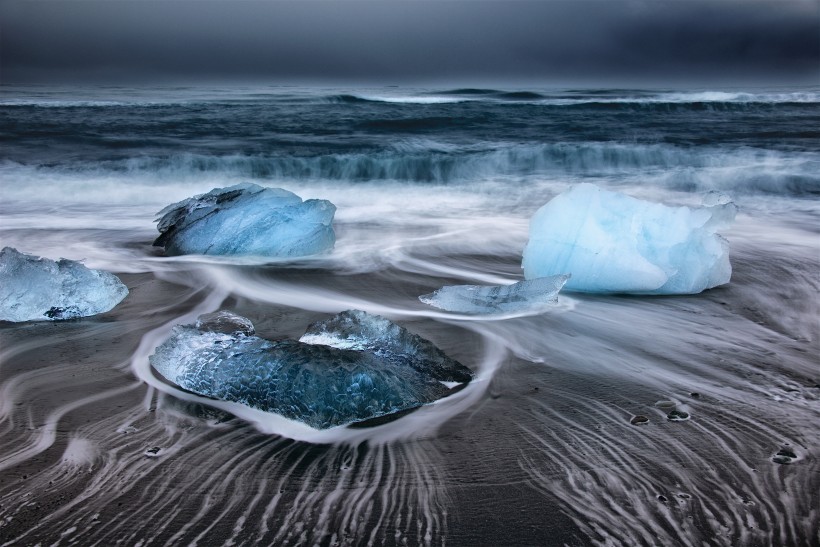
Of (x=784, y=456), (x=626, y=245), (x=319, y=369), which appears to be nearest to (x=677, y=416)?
(x=784, y=456)

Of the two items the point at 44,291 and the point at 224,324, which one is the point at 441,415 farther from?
the point at 44,291

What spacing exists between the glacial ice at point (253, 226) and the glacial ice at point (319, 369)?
1986mm

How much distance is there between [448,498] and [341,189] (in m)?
7.44

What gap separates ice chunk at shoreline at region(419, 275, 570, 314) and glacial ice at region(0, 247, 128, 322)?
1826 mm

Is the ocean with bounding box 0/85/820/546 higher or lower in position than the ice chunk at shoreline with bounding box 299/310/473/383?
lower

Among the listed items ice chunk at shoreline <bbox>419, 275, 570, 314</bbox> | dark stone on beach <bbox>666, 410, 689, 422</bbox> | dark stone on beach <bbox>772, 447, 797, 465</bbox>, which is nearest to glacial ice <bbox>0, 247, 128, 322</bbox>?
ice chunk at shoreline <bbox>419, 275, 570, 314</bbox>

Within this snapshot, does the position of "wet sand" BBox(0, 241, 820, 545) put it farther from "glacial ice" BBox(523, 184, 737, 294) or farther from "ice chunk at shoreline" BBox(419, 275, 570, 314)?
"glacial ice" BBox(523, 184, 737, 294)

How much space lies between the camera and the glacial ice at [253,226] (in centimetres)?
489

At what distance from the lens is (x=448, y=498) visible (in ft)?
6.35

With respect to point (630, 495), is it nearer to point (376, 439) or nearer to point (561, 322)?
Answer: point (376, 439)

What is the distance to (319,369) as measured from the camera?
7.80ft

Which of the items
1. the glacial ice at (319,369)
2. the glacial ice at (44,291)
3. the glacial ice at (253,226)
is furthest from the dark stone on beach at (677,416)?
the glacial ice at (253,226)

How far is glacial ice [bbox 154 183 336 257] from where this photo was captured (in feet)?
16.0

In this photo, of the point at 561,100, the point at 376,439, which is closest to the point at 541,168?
the point at 376,439
